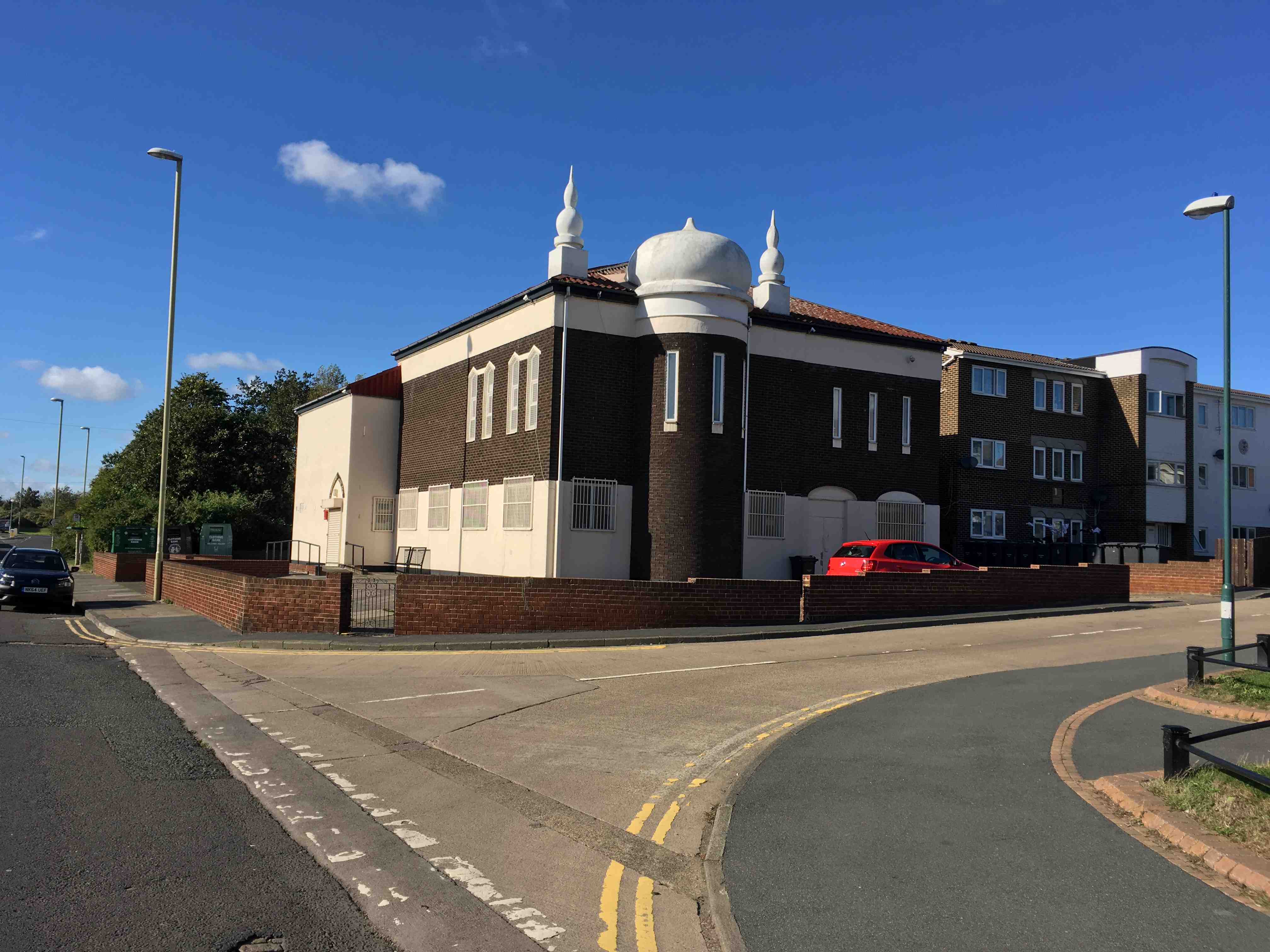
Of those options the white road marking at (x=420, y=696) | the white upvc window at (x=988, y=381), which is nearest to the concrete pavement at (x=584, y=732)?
the white road marking at (x=420, y=696)

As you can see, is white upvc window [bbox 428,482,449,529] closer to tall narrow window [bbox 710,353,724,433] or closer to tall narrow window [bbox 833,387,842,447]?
tall narrow window [bbox 710,353,724,433]

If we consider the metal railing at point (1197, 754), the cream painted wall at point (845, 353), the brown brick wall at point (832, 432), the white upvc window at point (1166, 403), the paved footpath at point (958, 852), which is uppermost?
Answer: the white upvc window at point (1166, 403)

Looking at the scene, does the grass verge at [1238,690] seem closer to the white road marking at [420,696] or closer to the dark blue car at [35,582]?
the white road marking at [420,696]

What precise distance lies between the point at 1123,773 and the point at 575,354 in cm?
1957

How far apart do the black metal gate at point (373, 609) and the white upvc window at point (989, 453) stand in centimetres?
2593

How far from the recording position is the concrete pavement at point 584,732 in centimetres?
546

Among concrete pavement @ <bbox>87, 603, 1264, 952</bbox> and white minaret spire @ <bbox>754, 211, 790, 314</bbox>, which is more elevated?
white minaret spire @ <bbox>754, 211, 790, 314</bbox>

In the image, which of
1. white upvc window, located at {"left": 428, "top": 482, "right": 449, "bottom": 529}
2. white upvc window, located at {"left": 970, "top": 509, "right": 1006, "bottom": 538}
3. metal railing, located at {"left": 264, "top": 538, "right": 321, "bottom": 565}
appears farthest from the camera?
white upvc window, located at {"left": 970, "top": 509, "right": 1006, "bottom": 538}

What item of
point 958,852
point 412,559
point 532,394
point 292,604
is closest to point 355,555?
point 412,559

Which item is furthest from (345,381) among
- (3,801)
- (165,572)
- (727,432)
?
(3,801)

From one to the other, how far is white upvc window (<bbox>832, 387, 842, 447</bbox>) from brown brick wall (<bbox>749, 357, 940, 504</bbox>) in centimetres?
9

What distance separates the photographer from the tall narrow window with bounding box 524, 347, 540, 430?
2609 cm

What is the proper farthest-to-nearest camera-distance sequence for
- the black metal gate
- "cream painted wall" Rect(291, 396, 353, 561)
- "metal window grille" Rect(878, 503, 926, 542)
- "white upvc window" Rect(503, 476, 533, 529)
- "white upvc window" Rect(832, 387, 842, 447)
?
"cream painted wall" Rect(291, 396, 353, 561) → "metal window grille" Rect(878, 503, 926, 542) → "white upvc window" Rect(832, 387, 842, 447) → "white upvc window" Rect(503, 476, 533, 529) → the black metal gate

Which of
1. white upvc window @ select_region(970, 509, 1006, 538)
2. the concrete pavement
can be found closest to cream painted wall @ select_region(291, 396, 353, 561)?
the concrete pavement
